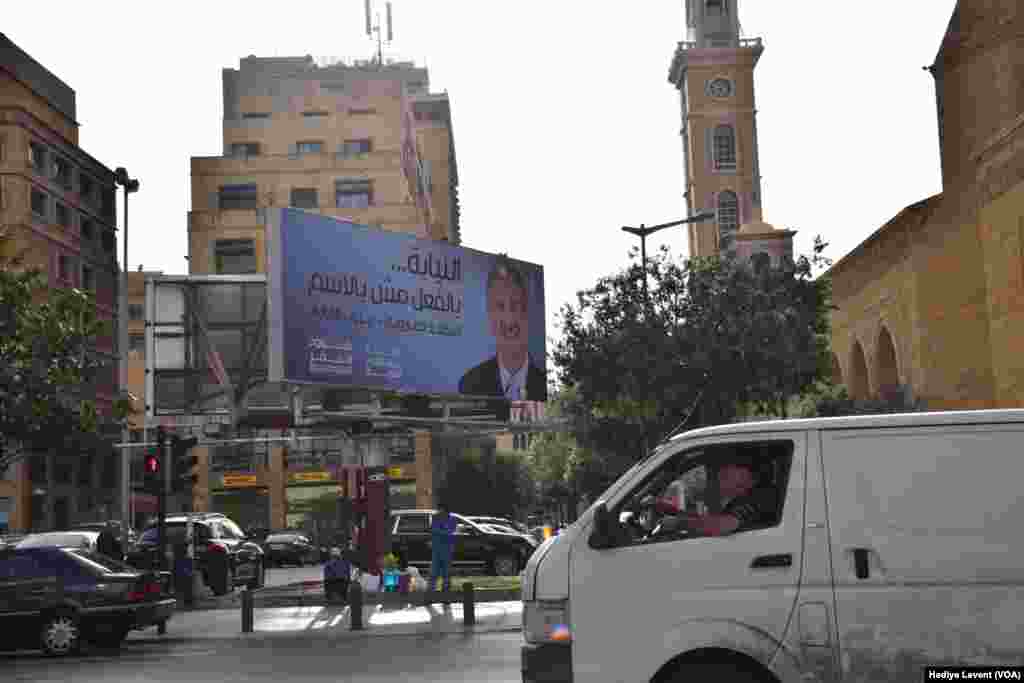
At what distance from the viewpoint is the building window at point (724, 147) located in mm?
100125

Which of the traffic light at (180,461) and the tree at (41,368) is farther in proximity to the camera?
the tree at (41,368)

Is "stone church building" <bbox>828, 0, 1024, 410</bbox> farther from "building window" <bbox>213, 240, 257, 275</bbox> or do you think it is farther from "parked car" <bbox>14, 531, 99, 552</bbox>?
"parked car" <bbox>14, 531, 99, 552</bbox>

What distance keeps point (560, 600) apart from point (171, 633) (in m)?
14.3

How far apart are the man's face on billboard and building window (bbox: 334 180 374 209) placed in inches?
1368

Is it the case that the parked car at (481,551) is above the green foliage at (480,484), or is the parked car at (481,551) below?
below

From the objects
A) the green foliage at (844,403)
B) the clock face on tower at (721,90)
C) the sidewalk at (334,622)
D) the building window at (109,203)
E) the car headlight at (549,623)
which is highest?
the clock face on tower at (721,90)

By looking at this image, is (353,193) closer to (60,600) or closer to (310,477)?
(310,477)

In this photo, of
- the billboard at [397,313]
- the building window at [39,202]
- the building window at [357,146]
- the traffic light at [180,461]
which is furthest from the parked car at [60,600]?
the building window at [357,146]

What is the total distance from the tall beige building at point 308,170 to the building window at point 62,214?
775 cm

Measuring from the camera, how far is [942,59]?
55000mm

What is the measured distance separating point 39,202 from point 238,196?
14.1 meters

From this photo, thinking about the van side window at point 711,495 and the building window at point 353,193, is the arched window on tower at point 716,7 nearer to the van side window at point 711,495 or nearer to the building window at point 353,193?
the building window at point 353,193

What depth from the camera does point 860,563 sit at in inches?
289

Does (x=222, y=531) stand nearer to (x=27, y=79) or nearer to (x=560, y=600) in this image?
(x=560, y=600)
